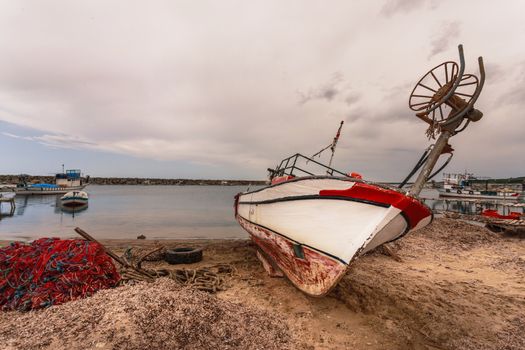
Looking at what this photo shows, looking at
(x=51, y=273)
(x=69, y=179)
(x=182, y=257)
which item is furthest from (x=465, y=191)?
(x=69, y=179)

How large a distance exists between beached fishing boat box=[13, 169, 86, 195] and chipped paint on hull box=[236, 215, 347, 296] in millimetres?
58340

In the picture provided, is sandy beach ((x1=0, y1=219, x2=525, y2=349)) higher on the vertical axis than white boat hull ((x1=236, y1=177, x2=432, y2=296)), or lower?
lower

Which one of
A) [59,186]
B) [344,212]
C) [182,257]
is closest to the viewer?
[344,212]

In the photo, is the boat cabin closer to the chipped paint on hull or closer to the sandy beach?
the sandy beach

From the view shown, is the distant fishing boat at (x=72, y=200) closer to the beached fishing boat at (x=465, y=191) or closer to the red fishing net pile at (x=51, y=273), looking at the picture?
the red fishing net pile at (x=51, y=273)

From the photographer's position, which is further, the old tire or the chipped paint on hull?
the old tire

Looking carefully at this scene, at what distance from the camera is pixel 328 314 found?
578cm

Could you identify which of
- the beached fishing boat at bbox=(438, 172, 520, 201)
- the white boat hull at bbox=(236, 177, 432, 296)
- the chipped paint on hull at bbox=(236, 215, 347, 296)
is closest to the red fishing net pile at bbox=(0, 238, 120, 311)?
the chipped paint on hull at bbox=(236, 215, 347, 296)

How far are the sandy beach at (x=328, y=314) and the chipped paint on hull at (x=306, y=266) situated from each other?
0.33 metres

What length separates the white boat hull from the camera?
4.79 metres

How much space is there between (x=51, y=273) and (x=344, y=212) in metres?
5.68

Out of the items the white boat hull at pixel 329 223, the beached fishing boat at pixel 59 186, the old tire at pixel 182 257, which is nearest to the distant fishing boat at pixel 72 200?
the beached fishing boat at pixel 59 186

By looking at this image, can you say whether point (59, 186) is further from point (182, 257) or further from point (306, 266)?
point (306, 266)

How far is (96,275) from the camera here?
575cm
